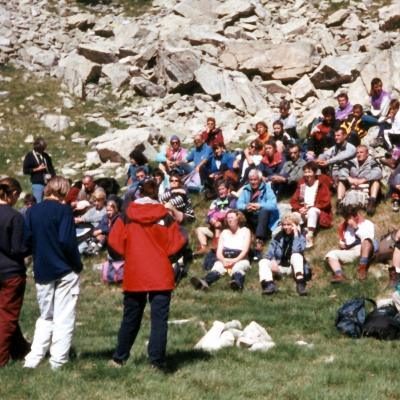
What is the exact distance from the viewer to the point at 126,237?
27.6 ft

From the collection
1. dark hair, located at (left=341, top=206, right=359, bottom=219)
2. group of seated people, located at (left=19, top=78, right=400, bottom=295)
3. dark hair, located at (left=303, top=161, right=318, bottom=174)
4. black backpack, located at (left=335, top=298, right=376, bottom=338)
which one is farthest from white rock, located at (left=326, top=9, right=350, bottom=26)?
black backpack, located at (left=335, top=298, right=376, bottom=338)

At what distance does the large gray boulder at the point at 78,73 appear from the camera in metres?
30.8

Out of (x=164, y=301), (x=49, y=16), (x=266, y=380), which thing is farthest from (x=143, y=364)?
(x=49, y=16)

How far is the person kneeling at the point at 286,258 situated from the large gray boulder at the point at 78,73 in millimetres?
18042

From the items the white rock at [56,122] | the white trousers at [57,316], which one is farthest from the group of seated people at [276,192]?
the white rock at [56,122]

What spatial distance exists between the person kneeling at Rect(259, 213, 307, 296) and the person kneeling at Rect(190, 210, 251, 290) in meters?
0.46

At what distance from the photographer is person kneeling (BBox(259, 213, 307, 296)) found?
540 inches

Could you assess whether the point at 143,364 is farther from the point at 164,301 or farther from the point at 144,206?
the point at 144,206

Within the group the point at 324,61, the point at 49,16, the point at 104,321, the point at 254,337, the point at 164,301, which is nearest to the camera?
the point at 164,301

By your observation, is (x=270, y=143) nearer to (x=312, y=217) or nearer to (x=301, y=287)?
(x=312, y=217)

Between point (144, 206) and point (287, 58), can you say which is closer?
point (144, 206)

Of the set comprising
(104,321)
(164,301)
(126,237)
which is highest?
(126,237)

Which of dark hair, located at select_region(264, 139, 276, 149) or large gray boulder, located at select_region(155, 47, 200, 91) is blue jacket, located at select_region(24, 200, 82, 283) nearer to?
dark hair, located at select_region(264, 139, 276, 149)

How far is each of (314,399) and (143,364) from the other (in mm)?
2053
